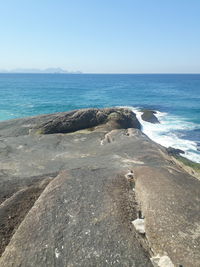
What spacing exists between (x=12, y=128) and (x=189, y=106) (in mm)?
47160

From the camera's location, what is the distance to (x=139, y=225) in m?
6.53

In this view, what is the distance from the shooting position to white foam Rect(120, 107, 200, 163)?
93.4 feet

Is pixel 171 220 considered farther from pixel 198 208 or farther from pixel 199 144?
pixel 199 144

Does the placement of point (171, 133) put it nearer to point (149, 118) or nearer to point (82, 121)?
point (149, 118)

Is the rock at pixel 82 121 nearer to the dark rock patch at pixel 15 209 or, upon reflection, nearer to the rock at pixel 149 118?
the dark rock patch at pixel 15 209

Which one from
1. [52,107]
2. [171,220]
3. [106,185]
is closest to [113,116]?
[106,185]

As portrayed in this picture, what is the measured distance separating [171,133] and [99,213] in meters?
30.1

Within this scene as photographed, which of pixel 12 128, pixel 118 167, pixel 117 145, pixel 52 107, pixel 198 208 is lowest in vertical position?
pixel 52 107

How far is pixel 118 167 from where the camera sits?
1062 centimetres

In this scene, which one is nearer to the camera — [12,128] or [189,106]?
[12,128]

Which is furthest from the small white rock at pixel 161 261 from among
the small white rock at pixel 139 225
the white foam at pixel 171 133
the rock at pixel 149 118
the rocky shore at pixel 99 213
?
the rock at pixel 149 118

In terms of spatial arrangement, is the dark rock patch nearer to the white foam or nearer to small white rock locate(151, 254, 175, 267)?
small white rock locate(151, 254, 175, 267)

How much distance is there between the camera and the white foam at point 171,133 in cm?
2848

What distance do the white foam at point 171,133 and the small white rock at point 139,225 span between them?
20.5 meters
